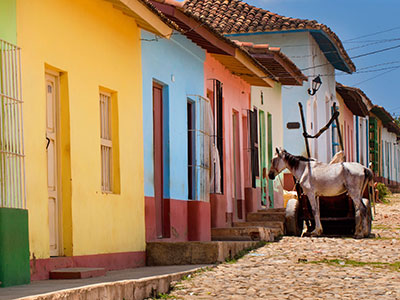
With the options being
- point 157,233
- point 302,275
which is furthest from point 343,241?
point 302,275

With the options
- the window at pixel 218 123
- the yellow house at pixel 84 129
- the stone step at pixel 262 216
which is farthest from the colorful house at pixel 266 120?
the yellow house at pixel 84 129

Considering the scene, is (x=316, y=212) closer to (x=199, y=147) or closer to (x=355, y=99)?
(x=199, y=147)

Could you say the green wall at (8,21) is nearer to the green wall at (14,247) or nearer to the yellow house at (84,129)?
the yellow house at (84,129)

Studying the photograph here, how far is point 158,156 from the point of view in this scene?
13242 millimetres

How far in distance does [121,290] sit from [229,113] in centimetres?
1087

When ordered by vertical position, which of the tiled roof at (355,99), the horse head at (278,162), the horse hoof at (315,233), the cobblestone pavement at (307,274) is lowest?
the cobblestone pavement at (307,274)

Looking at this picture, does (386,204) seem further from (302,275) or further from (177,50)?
(302,275)

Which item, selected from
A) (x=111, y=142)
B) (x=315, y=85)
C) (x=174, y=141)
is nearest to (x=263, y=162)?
(x=315, y=85)

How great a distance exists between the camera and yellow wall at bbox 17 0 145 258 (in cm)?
875

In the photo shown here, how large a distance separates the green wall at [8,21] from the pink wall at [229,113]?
314 inches

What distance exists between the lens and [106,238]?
34.9ft

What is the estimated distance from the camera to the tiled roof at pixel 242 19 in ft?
83.0

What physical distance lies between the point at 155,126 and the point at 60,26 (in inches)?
153

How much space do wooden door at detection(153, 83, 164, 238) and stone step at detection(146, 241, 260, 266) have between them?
1.31 metres
